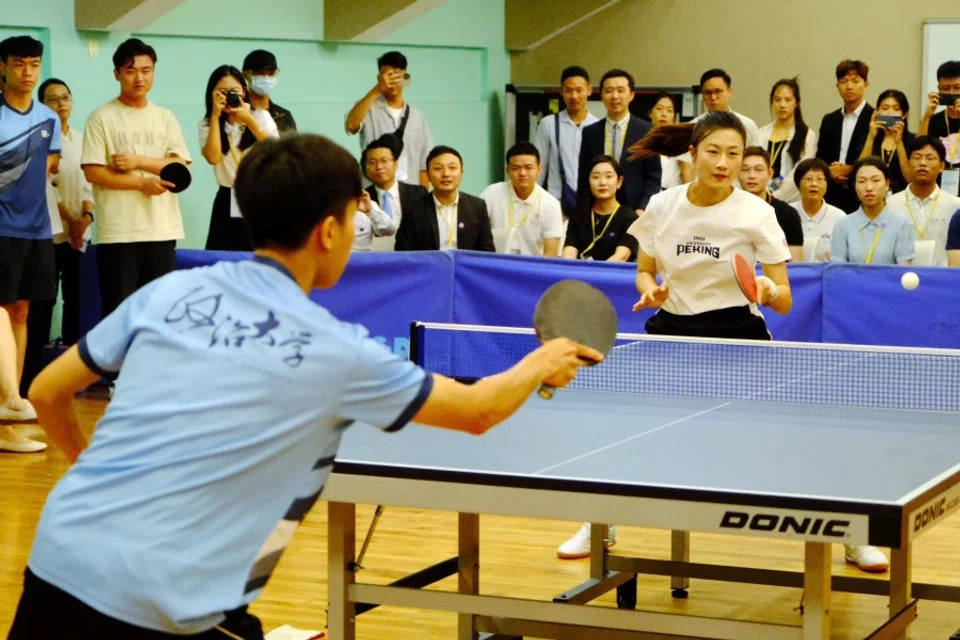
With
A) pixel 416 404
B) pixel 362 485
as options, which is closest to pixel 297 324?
pixel 416 404

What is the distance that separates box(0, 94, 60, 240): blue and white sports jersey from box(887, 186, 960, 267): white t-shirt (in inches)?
167

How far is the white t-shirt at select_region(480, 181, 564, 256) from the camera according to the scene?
8391mm

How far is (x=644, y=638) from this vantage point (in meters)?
3.62

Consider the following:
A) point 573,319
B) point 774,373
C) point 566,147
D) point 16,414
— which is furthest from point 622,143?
point 573,319

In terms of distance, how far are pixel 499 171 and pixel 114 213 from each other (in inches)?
239

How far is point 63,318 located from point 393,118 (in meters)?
2.36

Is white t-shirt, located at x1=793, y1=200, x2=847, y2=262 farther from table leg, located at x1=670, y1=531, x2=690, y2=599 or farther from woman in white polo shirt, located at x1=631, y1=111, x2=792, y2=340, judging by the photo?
table leg, located at x1=670, y1=531, x2=690, y2=599

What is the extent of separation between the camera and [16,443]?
7176 mm

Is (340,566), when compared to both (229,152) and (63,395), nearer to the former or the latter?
(63,395)

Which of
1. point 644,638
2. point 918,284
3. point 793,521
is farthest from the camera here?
point 918,284

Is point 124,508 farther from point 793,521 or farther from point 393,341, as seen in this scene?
point 393,341

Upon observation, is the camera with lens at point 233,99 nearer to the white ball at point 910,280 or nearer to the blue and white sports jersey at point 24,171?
the blue and white sports jersey at point 24,171

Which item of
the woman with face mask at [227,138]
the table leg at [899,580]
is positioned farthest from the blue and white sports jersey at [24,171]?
the table leg at [899,580]

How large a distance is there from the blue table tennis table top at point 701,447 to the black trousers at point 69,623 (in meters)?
0.94
